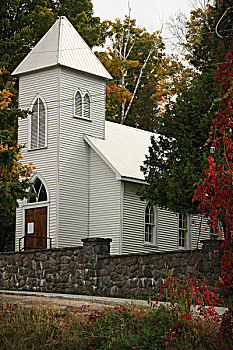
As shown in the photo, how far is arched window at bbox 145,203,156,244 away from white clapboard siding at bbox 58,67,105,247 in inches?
107

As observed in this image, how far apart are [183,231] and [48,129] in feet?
27.1

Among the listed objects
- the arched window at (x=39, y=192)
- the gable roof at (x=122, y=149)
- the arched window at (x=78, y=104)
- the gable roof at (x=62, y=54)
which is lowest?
the arched window at (x=39, y=192)

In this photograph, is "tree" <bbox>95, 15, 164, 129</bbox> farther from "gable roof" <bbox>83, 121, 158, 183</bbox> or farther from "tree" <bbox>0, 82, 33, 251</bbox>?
"tree" <bbox>0, 82, 33, 251</bbox>

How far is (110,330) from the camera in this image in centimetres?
956

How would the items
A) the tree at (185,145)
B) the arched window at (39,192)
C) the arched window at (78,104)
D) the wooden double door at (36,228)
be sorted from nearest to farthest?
1. the tree at (185,145)
2. the wooden double door at (36,228)
3. the arched window at (39,192)
4. the arched window at (78,104)

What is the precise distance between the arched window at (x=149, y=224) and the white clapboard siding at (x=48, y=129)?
14.0 ft

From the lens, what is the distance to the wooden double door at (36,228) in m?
25.9

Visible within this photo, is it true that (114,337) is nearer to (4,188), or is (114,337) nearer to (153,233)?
(4,188)

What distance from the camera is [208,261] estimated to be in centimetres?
1572

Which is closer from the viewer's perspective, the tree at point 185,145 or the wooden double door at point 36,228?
the tree at point 185,145

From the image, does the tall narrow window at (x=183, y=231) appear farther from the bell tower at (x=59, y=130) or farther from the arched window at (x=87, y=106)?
the arched window at (x=87, y=106)

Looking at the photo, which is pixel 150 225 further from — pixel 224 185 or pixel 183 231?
pixel 224 185

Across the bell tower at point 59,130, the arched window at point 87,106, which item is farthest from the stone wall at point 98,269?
the arched window at point 87,106

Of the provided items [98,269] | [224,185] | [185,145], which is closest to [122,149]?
[185,145]
